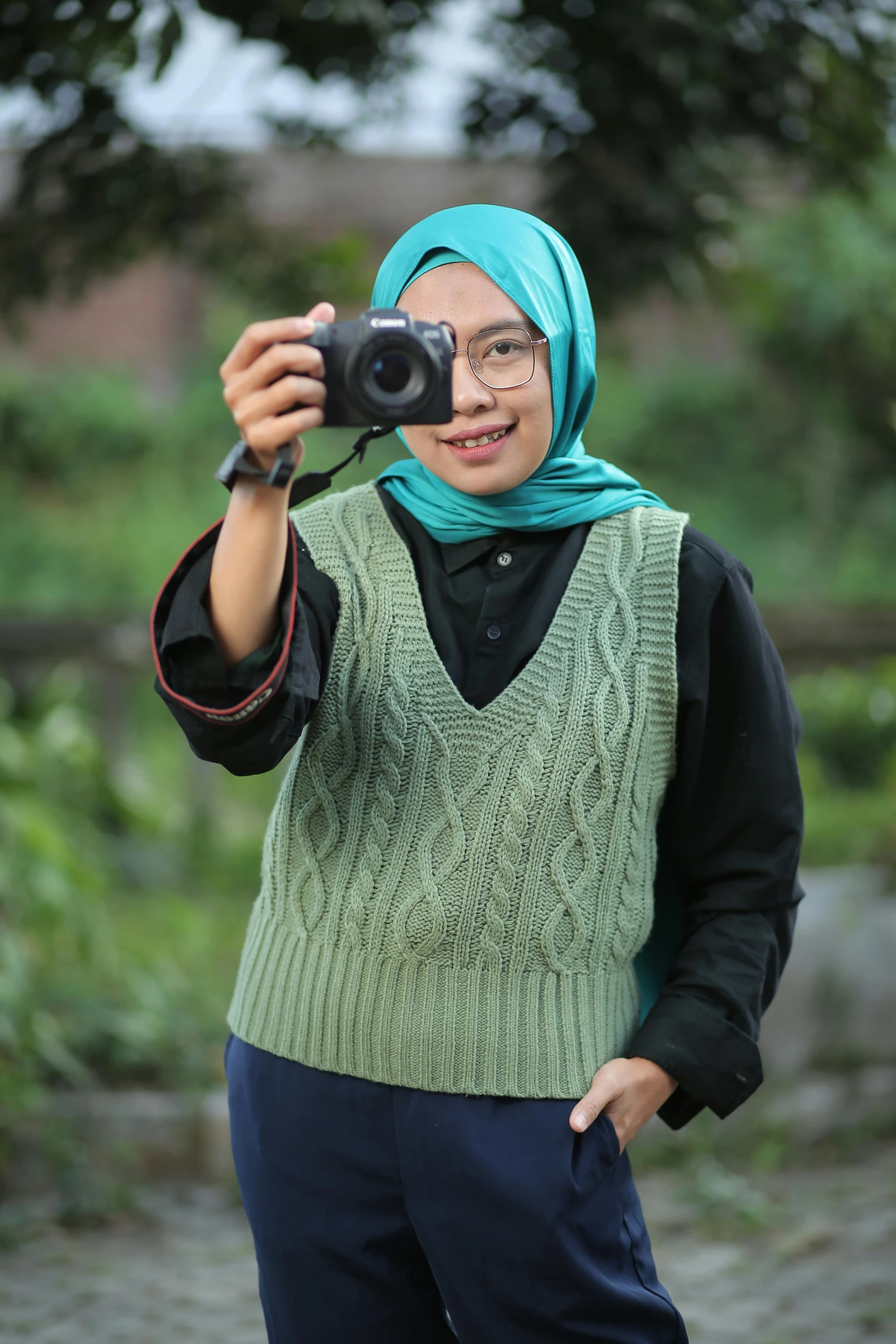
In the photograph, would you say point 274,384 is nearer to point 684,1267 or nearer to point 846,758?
point 684,1267

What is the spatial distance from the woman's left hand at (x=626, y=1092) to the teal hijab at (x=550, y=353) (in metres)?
0.60

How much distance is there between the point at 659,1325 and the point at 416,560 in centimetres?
88

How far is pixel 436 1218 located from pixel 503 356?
0.91m

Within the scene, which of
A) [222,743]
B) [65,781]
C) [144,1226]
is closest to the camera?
[222,743]

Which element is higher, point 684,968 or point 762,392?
point 762,392

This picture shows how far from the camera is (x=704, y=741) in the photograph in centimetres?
154

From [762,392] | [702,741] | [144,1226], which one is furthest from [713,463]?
[702,741]

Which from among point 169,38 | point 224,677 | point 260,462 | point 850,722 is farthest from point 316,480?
point 850,722

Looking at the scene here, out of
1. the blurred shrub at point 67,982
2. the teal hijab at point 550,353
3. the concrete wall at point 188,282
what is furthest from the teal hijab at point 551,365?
the concrete wall at point 188,282

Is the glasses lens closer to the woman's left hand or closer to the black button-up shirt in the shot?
the black button-up shirt

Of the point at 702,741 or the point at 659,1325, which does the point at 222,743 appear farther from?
the point at 659,1325

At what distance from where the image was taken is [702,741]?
1.52m

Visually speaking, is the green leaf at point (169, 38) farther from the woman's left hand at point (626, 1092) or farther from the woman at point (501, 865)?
the woman's left hand at point (626, 1092)

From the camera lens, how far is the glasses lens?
144 centimetres
